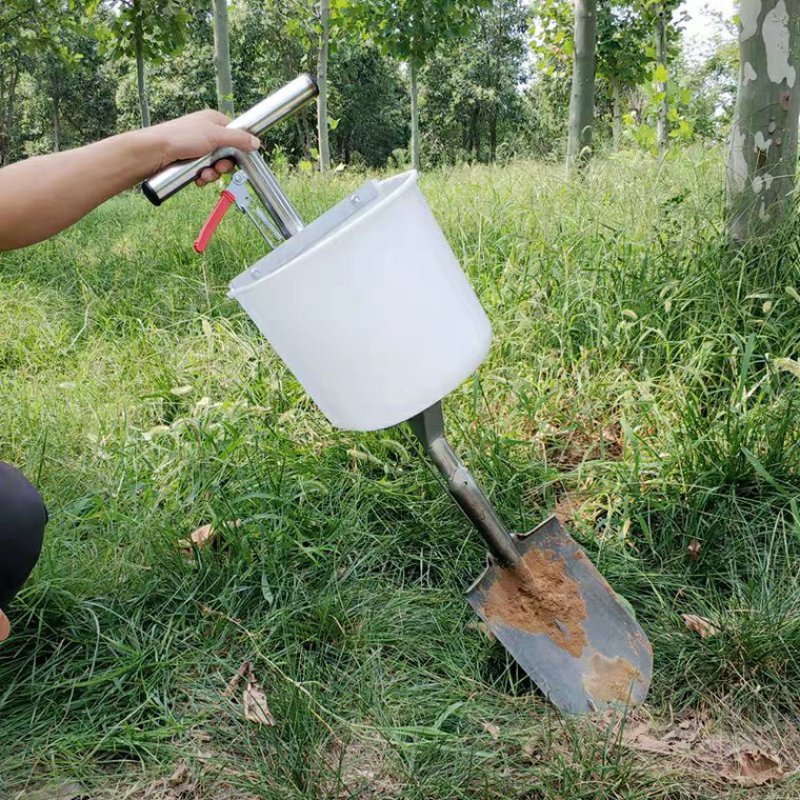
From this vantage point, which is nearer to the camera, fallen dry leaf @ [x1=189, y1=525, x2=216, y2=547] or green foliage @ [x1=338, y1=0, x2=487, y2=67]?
fallen dry leaf @ [x1=189, y1=525, x2=216, y2=547]

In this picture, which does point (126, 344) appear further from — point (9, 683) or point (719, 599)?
point (719, 599)

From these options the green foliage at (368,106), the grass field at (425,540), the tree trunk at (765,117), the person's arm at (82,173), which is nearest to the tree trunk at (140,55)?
the grass field at (425,540)

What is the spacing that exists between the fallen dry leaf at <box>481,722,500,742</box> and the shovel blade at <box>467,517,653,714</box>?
0.48 ft

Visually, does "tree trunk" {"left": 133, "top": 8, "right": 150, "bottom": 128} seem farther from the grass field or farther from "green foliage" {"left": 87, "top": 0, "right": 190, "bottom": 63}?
the grass field

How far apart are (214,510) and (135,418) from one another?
0.73 metres

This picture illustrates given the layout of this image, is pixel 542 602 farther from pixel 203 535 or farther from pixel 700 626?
pixel 203 535

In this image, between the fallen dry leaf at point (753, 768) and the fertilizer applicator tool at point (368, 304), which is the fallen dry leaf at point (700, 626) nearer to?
the fertilizer applicator tool at point (368, 304)

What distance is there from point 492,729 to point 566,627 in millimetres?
318

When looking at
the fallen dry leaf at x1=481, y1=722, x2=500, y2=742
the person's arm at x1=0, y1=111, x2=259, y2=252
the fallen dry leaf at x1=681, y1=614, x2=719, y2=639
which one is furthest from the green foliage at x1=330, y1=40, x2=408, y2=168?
the fallen dry leaf at x1=481, y1=722, x2=500, y2=742

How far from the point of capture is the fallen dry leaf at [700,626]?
1.52m

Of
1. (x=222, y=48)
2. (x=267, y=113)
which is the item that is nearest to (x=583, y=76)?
(x=222, y=48)

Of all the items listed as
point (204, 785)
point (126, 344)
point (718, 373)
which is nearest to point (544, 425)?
point (718, 373)

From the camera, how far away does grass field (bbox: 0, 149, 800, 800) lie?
134cm

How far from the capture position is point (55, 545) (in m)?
1.76
